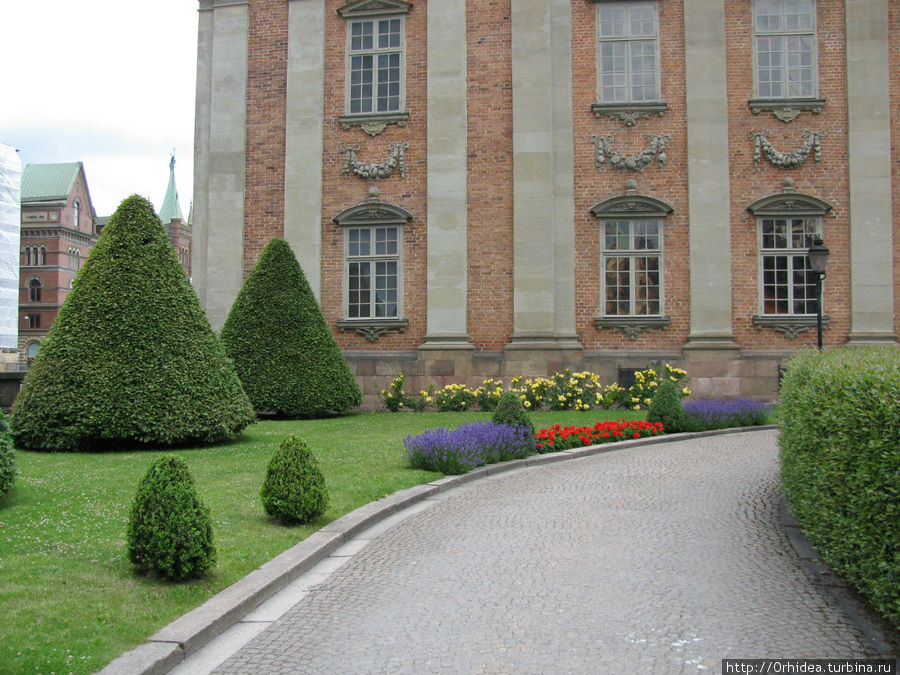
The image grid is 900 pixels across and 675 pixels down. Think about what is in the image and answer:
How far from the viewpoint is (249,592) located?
5.34 metres

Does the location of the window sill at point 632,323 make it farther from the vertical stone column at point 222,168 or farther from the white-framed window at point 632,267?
the vertical stone column at point 222,168

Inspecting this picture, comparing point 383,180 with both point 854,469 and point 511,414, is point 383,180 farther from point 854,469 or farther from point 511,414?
point 854,469

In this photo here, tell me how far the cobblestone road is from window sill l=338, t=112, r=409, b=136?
14276 mm

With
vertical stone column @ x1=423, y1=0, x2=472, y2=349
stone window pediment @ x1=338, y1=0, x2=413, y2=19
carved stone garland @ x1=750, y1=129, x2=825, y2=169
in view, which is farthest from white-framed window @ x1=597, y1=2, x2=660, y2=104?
stone window pediment @ x1=338, y1=0, x2=413, y2=19

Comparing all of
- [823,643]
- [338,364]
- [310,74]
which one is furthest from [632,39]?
[823,643]

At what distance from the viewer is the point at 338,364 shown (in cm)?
1784

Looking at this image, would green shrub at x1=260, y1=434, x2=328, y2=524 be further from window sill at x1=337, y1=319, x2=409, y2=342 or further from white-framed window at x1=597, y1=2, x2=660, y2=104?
white-framed window at x1=597, y1=2, x2=660, y2=104

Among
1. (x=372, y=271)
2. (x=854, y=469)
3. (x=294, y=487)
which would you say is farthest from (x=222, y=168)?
(x=854, y=469)

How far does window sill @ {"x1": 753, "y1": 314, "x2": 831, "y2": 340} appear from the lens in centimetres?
1956

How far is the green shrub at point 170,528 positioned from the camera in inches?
213

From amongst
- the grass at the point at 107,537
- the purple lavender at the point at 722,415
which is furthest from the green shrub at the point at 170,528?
the purple lavender at the point at 722,415

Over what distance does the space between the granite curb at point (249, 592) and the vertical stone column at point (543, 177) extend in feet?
33.7

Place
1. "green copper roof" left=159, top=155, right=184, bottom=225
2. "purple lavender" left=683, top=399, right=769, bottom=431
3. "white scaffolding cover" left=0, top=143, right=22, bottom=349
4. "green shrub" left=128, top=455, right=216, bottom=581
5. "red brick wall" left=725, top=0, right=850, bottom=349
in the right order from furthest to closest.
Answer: "green copper roof" left=159, top=155, right=184, bottom=225, "white scaffolding cover" left=0, top=143, right=22, bottom=349, "red brick wall" left=725, top=0, right=850, bottom=349, "purple lavender" left=683, top=399, right=769, bottom=431, "green shrub" left=128, top=455, right=216, bottom=581

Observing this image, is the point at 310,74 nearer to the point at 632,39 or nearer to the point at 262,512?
the point at 632,39
